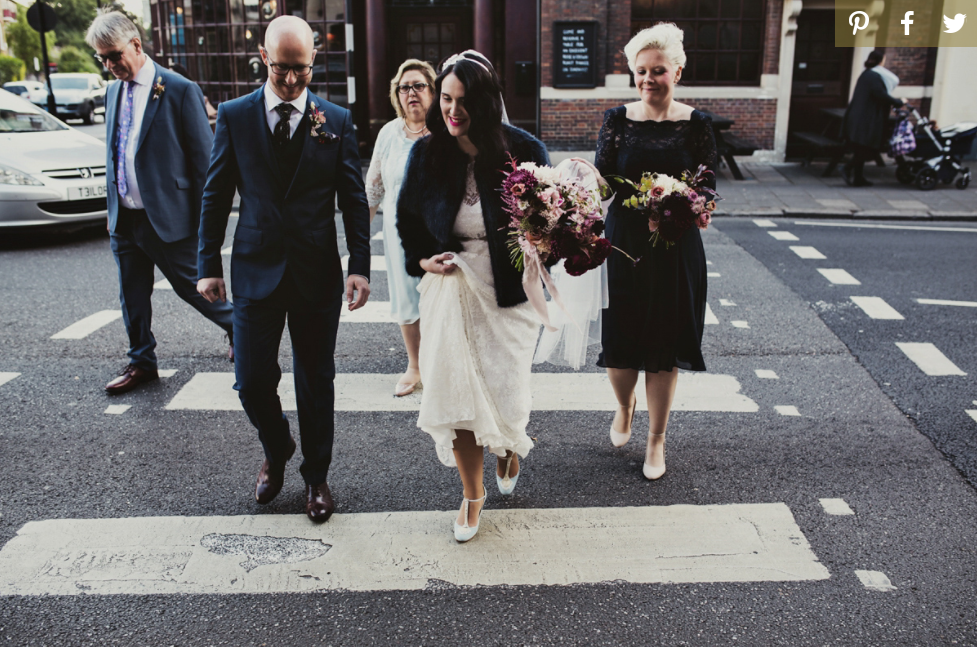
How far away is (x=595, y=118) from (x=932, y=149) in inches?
236

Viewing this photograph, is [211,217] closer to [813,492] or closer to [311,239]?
[311,239]

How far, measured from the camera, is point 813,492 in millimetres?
3812

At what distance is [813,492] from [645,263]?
136cm

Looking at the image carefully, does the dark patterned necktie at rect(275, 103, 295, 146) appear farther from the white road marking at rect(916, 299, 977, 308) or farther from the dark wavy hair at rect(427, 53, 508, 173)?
the white road marking at rect(916, 299, 977, 308)

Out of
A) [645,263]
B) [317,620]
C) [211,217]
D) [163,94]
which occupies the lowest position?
[317,620]

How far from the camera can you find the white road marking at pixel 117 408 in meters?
4.75

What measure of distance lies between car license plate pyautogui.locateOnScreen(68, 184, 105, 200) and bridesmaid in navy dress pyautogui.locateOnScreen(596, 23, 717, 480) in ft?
24.0

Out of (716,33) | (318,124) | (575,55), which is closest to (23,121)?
(318,124)

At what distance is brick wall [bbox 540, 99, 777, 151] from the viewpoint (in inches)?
608

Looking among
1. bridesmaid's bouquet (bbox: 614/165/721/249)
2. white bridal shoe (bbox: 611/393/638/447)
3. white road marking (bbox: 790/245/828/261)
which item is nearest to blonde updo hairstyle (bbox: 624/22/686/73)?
bridesmaid's bouquet (bbox: 614/165/721/249)

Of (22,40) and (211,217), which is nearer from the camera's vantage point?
(211,217)

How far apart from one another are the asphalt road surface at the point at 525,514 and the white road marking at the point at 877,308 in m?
0.46

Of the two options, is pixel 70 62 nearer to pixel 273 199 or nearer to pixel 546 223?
pixel 273 199

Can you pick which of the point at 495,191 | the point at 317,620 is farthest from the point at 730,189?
the point at 317,620
